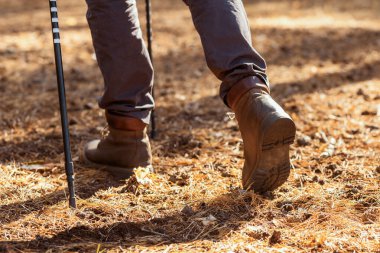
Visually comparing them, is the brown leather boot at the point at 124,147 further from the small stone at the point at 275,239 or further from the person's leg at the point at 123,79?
the small stone at the point at 275,239

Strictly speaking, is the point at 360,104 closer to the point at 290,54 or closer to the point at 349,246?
the point at 290,54

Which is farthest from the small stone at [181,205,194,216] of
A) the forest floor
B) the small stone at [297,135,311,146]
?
the small stone at [297,135,311,146]

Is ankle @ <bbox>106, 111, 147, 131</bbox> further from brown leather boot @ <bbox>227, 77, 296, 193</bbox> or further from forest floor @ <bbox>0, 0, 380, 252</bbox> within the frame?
brown leather boot @ <bbox>227, 77, 296, 193</bbox>

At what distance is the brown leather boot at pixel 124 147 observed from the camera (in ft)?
9.46

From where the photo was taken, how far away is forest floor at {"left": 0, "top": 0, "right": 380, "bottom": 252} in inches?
88.2

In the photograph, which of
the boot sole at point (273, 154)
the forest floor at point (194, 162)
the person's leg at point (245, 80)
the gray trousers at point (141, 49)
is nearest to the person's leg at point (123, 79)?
the gray trousers at point (141, 49)

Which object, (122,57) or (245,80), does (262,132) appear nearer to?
(245,80)

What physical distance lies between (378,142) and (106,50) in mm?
1819

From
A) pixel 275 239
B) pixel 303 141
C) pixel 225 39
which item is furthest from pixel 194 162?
pixel 275 239

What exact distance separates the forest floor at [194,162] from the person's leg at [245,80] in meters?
0.20

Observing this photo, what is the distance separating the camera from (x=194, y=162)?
10.6 ft

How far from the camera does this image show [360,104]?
14.5ft

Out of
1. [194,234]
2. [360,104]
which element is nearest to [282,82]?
[360,104]

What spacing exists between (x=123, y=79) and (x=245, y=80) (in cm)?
63
